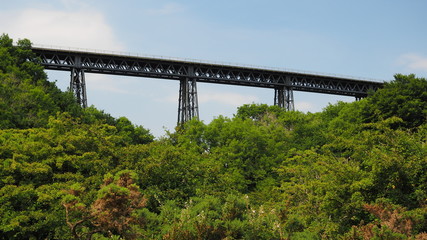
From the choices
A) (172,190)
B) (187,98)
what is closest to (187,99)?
(187,98)

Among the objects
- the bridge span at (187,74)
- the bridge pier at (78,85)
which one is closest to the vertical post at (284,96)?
the bridge span at (187,74)

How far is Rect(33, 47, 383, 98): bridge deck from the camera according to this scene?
4638cm

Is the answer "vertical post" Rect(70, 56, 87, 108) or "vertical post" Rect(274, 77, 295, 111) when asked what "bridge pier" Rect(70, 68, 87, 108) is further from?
"vertical post" Rect(274, 77, 295, 111)

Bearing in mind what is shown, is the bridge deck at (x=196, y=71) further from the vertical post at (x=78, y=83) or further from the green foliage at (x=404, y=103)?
the green foliage at (x=404, y=103)

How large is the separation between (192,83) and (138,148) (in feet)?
95.5

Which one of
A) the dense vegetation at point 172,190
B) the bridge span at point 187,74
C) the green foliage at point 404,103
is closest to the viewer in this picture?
the dense vegetation at point 172,190

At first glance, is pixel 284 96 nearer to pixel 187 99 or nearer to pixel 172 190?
pixel 187 99

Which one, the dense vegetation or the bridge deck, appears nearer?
the dense vegetation

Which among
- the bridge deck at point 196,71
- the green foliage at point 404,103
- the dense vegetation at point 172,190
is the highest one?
the bridge deck at point 196,71

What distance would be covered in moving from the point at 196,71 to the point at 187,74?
5.54ft

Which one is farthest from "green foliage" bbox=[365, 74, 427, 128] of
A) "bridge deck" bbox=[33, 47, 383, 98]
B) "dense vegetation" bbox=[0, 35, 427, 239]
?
"bridge deck" bbox=[33, 47, 383, 98]

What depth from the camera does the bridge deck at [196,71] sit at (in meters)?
46.4

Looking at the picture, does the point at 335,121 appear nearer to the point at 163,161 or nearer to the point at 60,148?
the point at 163,161

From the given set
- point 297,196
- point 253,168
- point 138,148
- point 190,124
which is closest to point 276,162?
point 253,168
